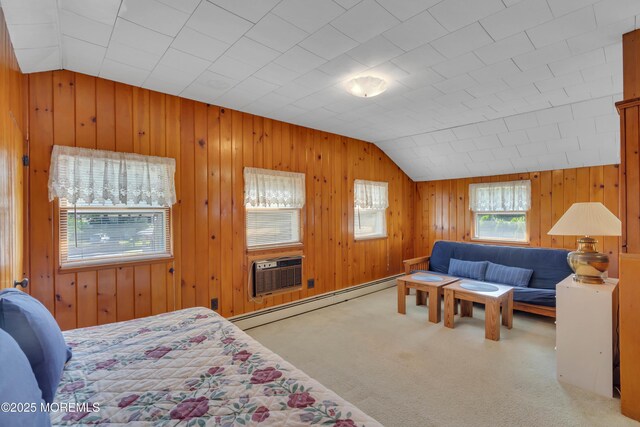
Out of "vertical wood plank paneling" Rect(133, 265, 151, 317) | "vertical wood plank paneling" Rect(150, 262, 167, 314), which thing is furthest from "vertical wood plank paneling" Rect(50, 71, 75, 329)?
"vertical wood plank paneling" Rect(150, 262, 167, 314)

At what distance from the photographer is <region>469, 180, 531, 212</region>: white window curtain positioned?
14.8 ft

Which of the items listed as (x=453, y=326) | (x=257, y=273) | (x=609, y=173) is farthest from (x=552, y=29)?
(x=257, y=273)

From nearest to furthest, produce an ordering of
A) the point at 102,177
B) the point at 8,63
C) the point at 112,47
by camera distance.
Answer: the point at 8,63 → the point at 112,47 → the point at 102,177

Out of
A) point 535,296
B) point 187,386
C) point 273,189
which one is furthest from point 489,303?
point 187,386

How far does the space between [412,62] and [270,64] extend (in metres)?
1.12

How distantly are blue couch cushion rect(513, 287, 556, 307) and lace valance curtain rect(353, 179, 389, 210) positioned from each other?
2.28 m

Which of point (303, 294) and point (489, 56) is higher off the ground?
point (489, 56)

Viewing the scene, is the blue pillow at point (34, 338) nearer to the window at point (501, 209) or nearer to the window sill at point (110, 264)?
the window sill at point (110, 264)

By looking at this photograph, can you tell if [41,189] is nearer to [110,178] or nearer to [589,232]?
[110,178]

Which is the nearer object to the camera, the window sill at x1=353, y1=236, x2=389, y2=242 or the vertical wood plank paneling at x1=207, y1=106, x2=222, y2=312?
the vertical wood plank paneling at x1=207, y1=106, x2=222, y2=312

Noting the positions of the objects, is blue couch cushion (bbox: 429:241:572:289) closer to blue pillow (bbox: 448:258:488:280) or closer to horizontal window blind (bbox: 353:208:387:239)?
blue pillow (bbox: 448:258:488:280)

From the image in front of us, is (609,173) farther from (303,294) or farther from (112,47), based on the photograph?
(112,47)

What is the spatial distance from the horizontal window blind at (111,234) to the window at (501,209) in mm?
4616

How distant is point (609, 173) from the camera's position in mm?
3871
